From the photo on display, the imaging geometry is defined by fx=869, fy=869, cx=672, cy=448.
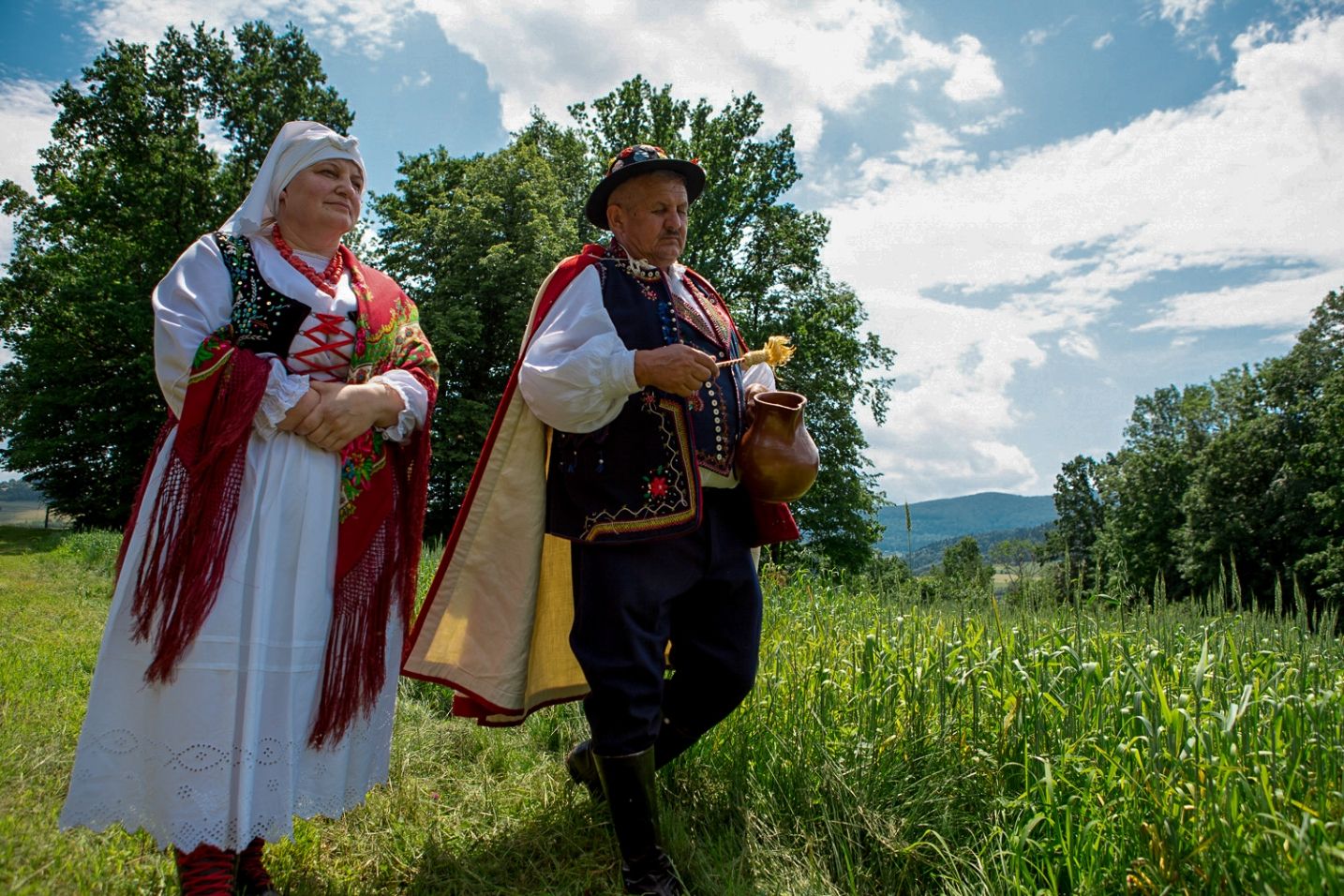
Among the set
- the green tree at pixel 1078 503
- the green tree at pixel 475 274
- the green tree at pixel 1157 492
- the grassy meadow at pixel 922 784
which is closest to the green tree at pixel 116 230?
the green tree at pixel 475 274

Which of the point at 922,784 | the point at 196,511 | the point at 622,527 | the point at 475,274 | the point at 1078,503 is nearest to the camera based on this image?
the point at 196,511

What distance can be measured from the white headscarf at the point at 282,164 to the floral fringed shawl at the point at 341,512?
0.27 metres

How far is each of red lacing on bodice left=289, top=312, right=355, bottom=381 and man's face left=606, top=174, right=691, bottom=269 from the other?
0.86m

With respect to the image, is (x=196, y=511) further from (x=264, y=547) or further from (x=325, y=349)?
(x=325, y=349)

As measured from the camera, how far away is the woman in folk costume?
2090 millimetres

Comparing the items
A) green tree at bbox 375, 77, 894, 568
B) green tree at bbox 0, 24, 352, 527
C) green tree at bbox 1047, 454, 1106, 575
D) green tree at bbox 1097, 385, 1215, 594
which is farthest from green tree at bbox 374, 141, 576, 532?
green tree at bbox 1047, 454, 1106, 575

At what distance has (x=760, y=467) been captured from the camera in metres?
2.44

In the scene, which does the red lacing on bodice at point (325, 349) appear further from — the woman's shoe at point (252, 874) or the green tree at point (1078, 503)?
the green tree at point (1078, 503)

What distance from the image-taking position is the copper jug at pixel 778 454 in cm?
243

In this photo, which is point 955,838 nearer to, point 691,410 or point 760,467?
point 760,467

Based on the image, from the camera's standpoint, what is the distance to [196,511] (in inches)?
85.5

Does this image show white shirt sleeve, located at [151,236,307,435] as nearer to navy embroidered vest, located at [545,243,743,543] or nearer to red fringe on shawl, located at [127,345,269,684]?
red fringe on shawl, located at [127,345,269,684]

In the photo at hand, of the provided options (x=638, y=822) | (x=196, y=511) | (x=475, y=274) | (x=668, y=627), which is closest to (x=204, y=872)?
(x=196, y=511)

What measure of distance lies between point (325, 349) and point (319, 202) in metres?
0.42
